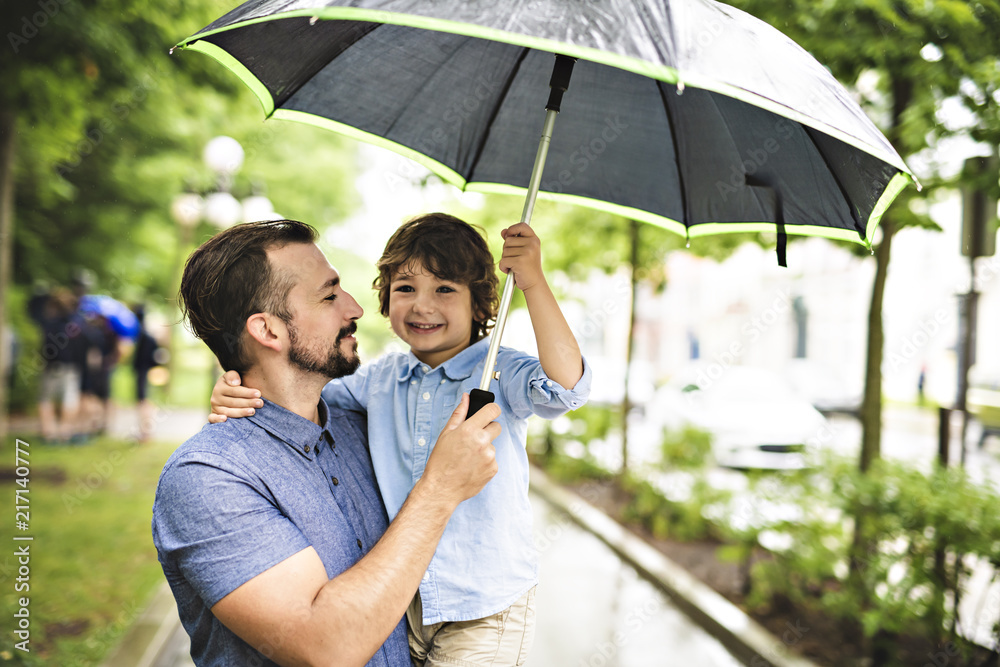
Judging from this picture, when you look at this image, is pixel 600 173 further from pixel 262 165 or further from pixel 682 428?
pixel 262 165

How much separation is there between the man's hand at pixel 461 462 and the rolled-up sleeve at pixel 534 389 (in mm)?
301

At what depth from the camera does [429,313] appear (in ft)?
7.59

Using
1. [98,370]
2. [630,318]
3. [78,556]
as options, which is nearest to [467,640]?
[78,556]

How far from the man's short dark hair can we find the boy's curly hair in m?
0.58

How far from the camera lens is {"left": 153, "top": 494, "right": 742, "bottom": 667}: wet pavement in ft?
15.9

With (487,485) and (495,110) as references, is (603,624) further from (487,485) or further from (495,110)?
(495,110)

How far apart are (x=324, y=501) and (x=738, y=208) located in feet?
5.54

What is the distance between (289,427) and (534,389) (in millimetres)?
677

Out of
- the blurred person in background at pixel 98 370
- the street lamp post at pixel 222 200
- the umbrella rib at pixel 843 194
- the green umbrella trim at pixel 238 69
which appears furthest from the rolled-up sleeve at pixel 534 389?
the blurred person in background at pixel 98 370

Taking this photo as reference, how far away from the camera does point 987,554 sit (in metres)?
3.65

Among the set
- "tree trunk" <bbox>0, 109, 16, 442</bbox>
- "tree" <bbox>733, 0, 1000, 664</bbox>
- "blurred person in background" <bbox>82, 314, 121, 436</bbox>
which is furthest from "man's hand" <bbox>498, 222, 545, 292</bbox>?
"blurred person in background" <bbox>82, 314, 121, 436</bbox>

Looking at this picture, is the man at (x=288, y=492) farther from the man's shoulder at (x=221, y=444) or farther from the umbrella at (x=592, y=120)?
the umbrella at (x=592, y=120)

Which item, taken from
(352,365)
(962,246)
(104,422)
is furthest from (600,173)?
(104,422)

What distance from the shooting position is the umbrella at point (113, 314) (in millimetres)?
12375
